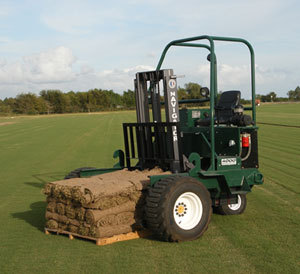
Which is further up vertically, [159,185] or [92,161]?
[159,185]

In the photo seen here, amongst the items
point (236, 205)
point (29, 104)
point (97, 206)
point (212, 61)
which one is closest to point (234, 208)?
point (236, 205)

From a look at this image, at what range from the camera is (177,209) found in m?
6.89

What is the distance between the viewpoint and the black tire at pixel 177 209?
21.5 ft

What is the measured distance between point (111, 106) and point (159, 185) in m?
138

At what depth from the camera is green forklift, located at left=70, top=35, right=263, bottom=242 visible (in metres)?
6.70

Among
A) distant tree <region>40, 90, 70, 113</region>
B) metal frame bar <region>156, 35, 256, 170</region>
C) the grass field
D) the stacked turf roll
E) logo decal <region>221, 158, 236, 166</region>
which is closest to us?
the grass field

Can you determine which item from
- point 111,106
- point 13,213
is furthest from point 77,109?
point 13,213

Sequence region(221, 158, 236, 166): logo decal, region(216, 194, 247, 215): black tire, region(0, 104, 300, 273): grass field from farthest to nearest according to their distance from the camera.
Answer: region(216, 194, 247, 215): black tire < region(221, 158, 236, 166): logo decal < region(0, 104, 300, 273): grass field

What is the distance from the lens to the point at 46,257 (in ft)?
20.4

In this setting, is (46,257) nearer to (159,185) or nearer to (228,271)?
(159,185)

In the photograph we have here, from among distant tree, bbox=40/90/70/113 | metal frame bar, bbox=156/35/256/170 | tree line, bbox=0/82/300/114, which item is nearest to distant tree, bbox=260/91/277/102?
metal frame bar, bbox=156/35/256/170

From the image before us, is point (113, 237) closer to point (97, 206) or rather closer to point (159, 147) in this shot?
point (97, 206)

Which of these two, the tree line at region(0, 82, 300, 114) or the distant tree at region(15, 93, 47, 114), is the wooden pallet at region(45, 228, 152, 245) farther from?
the distant tree at region(15, 93, 47, 114)

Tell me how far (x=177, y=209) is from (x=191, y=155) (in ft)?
3.14
